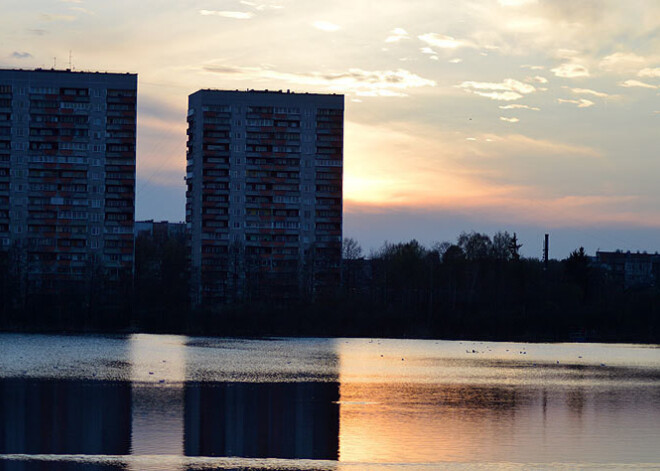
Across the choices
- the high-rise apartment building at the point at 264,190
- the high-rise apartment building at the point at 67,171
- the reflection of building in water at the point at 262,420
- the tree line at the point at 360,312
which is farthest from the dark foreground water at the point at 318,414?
the high-rise apartment building at the point at 264,190

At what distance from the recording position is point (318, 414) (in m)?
39.6

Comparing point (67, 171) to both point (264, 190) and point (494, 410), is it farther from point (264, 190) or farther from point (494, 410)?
point (494, 410)

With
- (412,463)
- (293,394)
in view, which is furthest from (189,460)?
(293,394)

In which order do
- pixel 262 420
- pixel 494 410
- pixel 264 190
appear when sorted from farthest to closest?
1. pixel 264 190
2. pixel 494 410
3. pixel 262 420

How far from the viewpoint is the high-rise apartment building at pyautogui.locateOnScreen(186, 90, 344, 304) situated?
154250 millimetres

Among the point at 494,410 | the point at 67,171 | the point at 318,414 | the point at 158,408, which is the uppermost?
the point at 67,171

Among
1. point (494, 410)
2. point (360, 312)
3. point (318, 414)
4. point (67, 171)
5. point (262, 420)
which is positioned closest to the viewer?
point (262, 420)

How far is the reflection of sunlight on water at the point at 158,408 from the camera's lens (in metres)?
29.7

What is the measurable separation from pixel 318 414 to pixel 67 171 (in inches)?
4672

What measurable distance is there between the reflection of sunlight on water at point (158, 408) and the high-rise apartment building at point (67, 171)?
80099 mm

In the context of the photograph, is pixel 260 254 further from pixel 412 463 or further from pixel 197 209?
pixel 412 463

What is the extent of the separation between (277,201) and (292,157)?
24.0 ft

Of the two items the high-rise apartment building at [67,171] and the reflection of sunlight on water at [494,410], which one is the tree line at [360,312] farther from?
the reflection of sunlight on water at [494,410]

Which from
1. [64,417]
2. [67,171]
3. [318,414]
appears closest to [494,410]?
[318,414]
